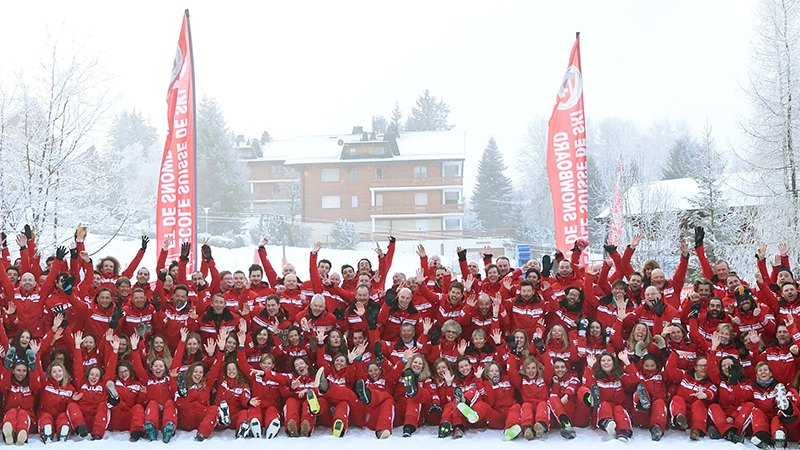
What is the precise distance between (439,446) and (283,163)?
48.6 m

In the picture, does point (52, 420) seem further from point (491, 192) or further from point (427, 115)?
point (427, 115)

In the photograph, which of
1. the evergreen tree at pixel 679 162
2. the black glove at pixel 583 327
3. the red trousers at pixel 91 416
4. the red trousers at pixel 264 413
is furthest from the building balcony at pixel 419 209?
the red trousers at pixel 91 416

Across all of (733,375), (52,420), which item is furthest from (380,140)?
(733,375)

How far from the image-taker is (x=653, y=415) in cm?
788

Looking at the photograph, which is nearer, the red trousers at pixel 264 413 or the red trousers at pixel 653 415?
the red trousers at pixel 653 415

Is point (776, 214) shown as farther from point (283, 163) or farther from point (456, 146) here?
point (283, 163)

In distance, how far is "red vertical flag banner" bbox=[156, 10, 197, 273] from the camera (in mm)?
12664

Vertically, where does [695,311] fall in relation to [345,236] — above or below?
below

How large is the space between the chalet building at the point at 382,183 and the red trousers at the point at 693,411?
37.2 metres

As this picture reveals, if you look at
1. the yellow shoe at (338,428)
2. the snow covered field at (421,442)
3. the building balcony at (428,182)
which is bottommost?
the snow covered field at (421,442)

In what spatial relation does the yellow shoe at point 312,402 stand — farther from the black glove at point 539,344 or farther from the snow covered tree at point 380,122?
the snow covered tree at point 380,122

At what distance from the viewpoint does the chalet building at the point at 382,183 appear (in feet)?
157

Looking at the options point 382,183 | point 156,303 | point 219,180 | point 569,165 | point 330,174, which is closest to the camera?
point 156,303

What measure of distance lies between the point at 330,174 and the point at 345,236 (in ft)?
29.2
